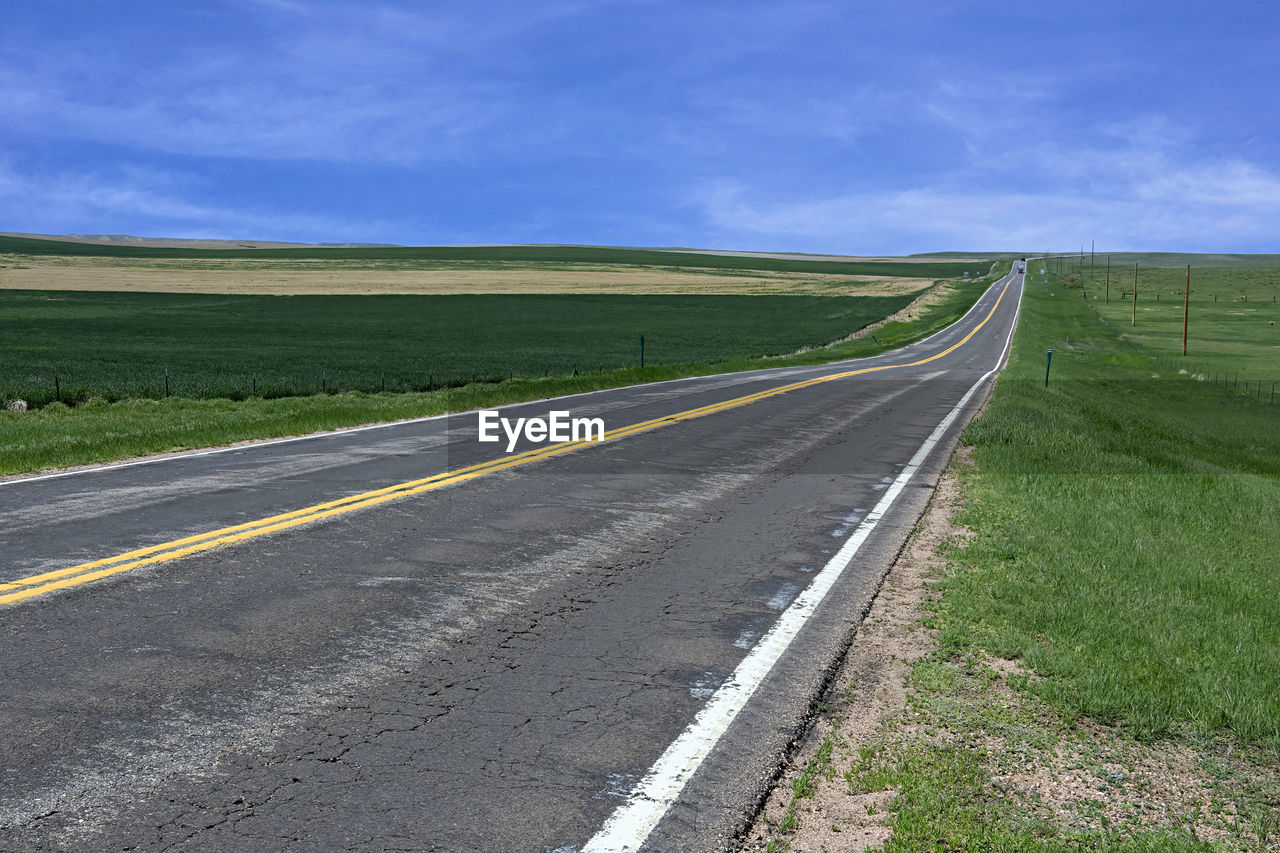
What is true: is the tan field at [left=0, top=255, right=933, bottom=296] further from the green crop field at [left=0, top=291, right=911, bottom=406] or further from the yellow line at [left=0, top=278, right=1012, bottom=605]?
the yellow line at [left=0, top=278, right=1012, bottom=605]

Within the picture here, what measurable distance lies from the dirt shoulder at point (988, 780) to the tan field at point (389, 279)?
305 ft

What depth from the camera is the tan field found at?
9500 centimetres

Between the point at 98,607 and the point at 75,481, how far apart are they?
18.1 feet

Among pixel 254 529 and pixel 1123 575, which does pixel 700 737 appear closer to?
pixel 1123 575

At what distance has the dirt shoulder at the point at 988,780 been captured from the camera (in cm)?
379

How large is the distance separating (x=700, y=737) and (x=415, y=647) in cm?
200

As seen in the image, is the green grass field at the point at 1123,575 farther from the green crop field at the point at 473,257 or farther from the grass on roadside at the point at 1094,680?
the green crop field at the point at 473,257

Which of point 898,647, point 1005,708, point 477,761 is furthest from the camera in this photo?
point 898,647

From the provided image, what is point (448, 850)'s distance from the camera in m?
3.62

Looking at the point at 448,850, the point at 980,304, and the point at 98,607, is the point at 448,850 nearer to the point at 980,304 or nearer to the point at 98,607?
the point at 98,607

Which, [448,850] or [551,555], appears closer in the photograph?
[448,850]

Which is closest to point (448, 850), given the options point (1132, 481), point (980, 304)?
point (1132, 481)

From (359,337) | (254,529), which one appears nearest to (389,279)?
(359,337)

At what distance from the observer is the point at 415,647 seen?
5.75 metres
